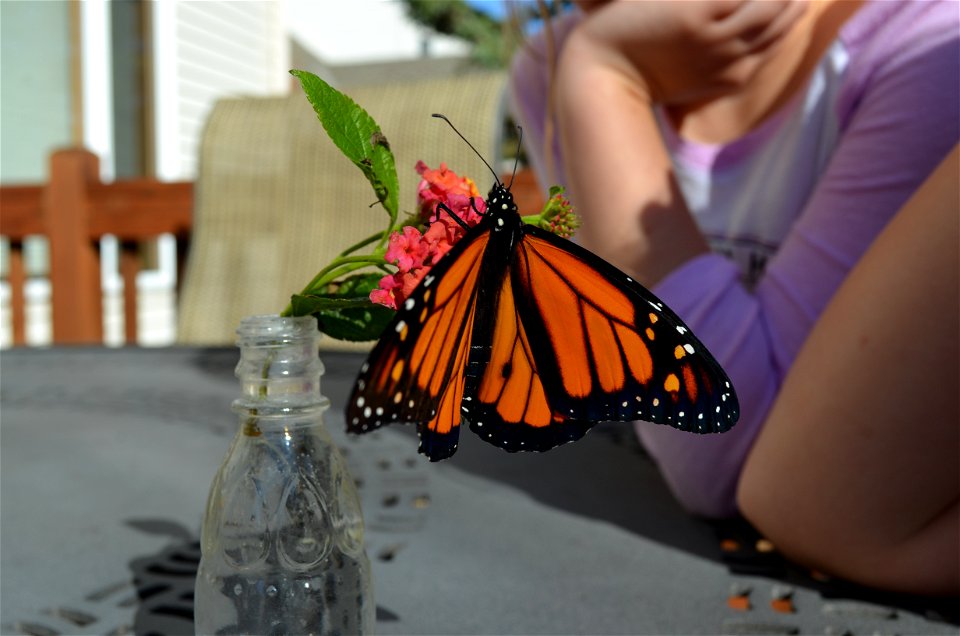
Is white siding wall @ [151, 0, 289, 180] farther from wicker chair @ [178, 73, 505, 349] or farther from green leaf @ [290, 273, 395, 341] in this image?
green leaf @ [290, 273, 395, 341]

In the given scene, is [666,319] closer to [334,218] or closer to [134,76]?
[334,218]

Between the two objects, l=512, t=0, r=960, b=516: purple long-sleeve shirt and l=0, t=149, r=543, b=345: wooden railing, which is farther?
l=0, t=149, r=543, b=345: wooden railing

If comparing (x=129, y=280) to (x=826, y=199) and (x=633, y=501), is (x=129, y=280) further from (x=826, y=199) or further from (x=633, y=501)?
(x=826, y=199)

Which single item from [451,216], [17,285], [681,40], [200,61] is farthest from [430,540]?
[200,61]

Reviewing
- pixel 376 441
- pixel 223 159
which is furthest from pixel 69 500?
pixel 223 159

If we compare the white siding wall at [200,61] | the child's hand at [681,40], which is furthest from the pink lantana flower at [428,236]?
the white siding wall at [200,61]

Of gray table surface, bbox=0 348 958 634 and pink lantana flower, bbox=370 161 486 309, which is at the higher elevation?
pink lantana flower, bbox=370 161 486 309

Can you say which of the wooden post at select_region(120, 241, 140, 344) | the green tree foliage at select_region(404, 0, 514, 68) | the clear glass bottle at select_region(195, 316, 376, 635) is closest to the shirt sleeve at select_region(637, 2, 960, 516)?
the clear glass bottle at select_region(195, 316, 376, 635)
